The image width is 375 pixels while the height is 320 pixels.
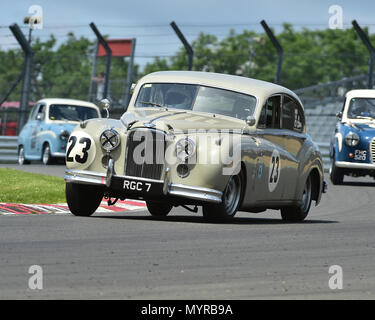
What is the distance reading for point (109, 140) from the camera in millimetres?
10570

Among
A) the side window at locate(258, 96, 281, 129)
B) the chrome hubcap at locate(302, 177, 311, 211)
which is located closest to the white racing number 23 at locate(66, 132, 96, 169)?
the side window at locate(258, 96, 281, 129)

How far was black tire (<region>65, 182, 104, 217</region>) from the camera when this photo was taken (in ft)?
35.7

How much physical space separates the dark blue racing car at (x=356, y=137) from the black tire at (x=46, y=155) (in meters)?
8.27

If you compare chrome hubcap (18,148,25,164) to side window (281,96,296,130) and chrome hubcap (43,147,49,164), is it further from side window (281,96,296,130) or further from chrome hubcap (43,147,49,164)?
side window (281,96,296,130)

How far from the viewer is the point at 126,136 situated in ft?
34.4

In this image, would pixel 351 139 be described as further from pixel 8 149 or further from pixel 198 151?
pixel 8 149

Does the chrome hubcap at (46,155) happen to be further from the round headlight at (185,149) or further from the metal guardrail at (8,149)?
the round headlight at (185,149)

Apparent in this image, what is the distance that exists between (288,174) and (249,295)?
6052 mm

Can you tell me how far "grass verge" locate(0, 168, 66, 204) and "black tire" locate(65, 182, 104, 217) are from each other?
7.14ft

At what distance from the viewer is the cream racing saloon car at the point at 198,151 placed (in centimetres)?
1019

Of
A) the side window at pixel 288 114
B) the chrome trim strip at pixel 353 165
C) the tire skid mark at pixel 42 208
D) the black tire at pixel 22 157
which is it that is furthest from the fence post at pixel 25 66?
the side window at pixel 288 114

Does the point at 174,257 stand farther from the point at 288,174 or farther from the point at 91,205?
the point at 288,174

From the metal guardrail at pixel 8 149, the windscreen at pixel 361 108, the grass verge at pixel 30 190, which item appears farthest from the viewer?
the metal guardrail at pixel 8 149
